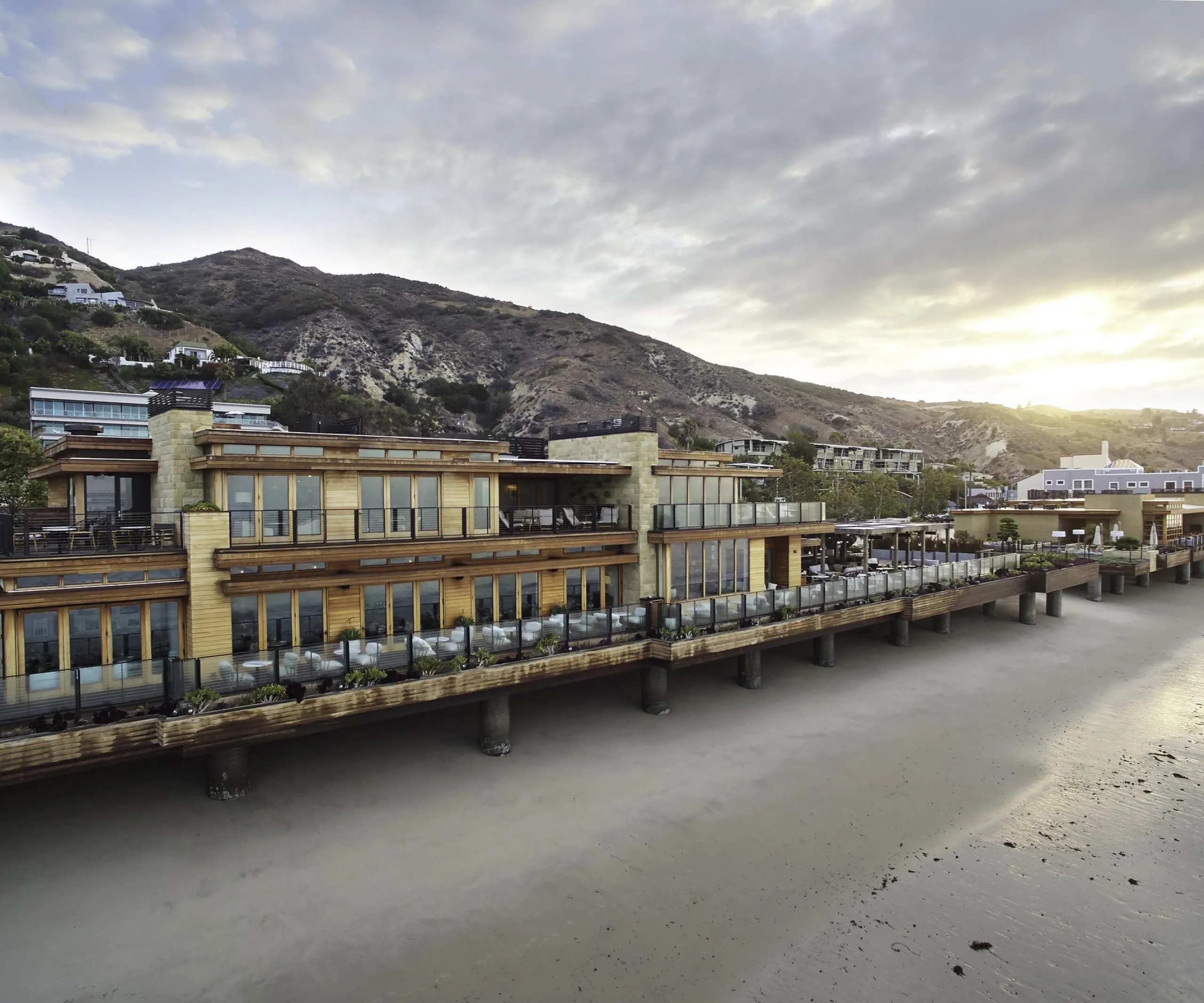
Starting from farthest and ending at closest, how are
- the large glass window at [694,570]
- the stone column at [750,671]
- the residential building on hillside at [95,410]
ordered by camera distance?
the residential building on hillside at [95,410], the large glass window at [694,570], the stone column at [750,671]

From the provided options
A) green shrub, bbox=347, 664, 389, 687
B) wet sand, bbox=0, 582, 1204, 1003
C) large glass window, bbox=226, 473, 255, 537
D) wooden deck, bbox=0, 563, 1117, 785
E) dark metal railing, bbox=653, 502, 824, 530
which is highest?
large glass window, bbox=226, 473, 255, 537

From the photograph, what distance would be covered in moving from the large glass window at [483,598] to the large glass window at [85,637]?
9184 mm

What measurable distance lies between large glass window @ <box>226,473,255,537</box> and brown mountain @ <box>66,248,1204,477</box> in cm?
9397

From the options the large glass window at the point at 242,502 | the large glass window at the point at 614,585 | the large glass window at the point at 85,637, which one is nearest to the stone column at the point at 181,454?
the large glass window at the point at 242,502

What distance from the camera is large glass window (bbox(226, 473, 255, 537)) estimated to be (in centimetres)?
1648

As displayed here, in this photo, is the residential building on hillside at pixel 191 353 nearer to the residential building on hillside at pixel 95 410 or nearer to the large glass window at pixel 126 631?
the residential building on hillside at pixel 95 410

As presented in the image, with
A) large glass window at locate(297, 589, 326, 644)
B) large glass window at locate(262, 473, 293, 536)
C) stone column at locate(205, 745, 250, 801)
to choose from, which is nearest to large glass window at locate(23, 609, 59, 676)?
stone column at locate(205, 745, 250, 801)

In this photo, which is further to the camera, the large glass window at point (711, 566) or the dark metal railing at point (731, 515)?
the large glass window at point (711, 566)

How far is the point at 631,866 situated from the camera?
12734mm

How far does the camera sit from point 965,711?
2134cm

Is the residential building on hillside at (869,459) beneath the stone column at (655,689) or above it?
above

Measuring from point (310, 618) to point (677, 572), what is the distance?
12771 mm

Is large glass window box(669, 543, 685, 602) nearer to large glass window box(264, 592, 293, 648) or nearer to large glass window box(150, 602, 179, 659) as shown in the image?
large glass window box(264, 592, 293, 648)

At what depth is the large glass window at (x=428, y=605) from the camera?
62.7ft
